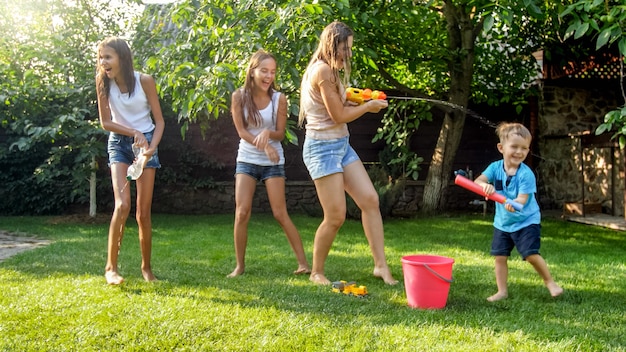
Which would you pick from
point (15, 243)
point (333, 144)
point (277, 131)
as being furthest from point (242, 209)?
point (15, 243)

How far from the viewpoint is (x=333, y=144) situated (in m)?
3.49

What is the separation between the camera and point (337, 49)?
3.40 meters

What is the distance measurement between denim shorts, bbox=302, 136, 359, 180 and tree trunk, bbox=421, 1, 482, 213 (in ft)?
14.3

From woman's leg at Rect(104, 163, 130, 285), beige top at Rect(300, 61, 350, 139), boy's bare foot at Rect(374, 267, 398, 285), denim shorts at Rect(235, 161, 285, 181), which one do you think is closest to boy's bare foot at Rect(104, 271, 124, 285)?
woman's leg at Rect(104, 163, 130, 285)

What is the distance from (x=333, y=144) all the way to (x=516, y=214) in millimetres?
1082

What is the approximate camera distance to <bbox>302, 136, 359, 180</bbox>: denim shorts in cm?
345

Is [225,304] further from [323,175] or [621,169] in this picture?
[621,169]

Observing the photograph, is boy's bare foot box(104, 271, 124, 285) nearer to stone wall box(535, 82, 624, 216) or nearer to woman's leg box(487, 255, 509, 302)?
woman's leg box(487, 255, 509, 302)

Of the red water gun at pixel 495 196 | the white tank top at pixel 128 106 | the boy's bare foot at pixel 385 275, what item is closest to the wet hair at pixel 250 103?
the white tank top at pixel 128 106

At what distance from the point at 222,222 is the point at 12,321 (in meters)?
4.79

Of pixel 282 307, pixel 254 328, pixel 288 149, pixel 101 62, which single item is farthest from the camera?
pixel 288 149

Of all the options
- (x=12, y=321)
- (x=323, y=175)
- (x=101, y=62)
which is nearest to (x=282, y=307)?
(x=323, y=175)

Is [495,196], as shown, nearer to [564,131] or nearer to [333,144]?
[333,144]

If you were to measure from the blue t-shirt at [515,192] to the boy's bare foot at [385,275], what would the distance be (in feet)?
2.24
